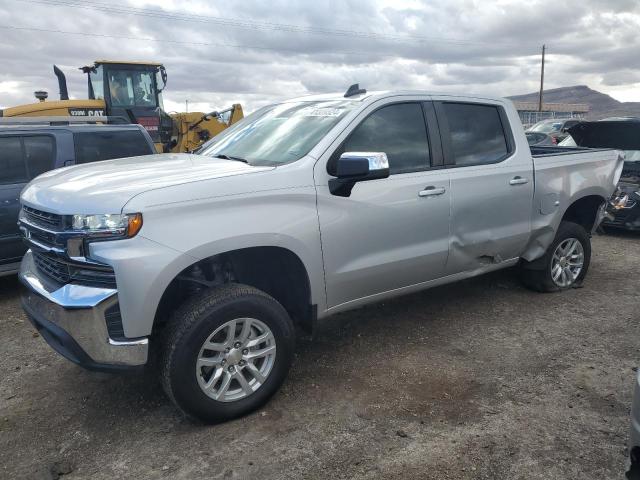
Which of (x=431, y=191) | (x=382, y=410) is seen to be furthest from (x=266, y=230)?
(x=431, y=191)

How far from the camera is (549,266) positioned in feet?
17.0

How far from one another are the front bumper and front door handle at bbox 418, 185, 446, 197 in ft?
7.04

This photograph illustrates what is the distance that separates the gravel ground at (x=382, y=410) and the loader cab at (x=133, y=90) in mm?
9149

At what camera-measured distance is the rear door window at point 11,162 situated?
554cm

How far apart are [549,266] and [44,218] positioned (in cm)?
436

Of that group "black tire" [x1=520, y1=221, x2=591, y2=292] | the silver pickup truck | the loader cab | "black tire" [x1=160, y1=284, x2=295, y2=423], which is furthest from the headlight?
the loader cab

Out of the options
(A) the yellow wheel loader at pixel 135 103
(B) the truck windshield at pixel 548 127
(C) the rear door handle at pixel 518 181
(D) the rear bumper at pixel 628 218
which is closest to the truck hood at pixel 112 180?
(C) the rear door handle at pixel 518 181

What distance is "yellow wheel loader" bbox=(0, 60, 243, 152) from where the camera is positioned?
12.3 metres

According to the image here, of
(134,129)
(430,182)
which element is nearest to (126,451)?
(430,182)

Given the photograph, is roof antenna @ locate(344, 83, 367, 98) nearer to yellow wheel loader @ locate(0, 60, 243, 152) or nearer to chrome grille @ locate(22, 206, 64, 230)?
chrome grille @ locate(22, 206, 64, 230)

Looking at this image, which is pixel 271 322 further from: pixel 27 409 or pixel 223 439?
pixel 27 409

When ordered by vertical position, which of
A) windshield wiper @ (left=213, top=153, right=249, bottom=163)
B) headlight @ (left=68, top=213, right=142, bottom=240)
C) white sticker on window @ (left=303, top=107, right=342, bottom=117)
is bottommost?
headlight @ (left=68, top=213, right=142, bottom=240)

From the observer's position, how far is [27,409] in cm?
344

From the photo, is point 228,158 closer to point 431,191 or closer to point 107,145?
point 431,191
